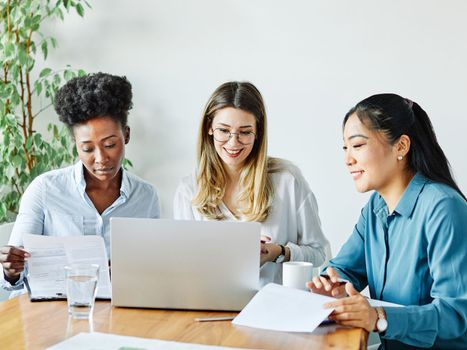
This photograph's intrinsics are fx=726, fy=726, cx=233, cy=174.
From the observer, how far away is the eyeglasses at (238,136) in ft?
8.26

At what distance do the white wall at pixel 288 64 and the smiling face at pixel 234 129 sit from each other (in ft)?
3.59

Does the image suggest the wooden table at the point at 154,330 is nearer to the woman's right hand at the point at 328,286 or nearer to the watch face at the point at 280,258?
the woman's right hand at the point at 328,286

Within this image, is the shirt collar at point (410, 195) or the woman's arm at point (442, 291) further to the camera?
the shirt collar at point (410, 195)

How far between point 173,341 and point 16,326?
41 cm

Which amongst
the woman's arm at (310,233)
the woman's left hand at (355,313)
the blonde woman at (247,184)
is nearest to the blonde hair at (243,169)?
the blonde woman at (247,184)

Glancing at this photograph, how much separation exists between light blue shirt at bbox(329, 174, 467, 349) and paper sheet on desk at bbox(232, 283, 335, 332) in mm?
181

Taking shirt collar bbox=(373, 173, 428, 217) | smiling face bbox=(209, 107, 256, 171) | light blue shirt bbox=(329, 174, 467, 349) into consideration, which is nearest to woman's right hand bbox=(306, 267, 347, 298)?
light blue shirt bbox=(329, 174, 467, 349)

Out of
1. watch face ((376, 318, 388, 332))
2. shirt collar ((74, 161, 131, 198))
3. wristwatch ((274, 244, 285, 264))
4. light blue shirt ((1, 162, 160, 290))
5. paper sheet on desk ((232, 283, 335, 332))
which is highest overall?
shirt collar ((74, 161, 131, 198))

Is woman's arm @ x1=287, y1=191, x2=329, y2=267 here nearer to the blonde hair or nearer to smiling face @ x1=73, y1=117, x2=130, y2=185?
Result: the blonde hair

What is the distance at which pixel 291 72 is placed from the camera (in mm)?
3613

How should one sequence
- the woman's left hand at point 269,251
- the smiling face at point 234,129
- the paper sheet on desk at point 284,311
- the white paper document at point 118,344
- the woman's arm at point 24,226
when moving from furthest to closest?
the smiling face at point 234,129 → the woman's left hand at point 269,251 → the woman's arm at point 24,226 → the paper sheet on desk at point 284,311 → the white paper document at point 118,344

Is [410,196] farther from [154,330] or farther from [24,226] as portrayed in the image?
[24,226]

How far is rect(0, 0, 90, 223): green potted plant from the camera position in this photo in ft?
11.7

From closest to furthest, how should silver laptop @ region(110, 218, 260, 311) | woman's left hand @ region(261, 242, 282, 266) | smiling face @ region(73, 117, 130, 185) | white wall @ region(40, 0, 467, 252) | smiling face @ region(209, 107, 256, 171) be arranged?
silver laptop @ region(110, 218, 260, 311), woman's left hand @ region(261, 242, 282, 266), smiling face @ region(73, 117, 130, 185), smiling face @ region(209, 107, 256, 171), white wall @ region(40, 0, 467, 252)
